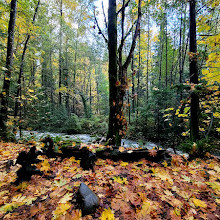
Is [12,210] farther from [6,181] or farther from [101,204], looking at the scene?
[101,204]

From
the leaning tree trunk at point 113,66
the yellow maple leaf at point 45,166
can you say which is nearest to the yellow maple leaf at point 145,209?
the yellow maple leaf at point 45,166

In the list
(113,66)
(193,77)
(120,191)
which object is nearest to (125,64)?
(113,66)

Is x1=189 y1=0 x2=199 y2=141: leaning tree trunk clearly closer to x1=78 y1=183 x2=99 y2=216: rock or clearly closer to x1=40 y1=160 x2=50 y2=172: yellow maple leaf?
x1=78 y1=183 x2=99 y2=216: rock

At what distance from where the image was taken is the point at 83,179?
205 cm

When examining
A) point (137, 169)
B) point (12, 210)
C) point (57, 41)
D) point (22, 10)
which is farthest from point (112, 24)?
point (57, 41)

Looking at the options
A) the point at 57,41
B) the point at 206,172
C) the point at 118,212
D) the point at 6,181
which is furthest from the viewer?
the point at 57,41

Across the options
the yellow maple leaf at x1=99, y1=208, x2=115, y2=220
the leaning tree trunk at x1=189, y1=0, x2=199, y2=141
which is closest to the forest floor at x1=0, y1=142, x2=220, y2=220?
the yellow maple leaf at x1=99, y1=208, x2=115, y2=220

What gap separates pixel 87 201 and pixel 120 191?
0.51 meters

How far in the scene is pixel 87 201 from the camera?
4.67 ft

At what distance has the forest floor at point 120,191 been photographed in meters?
1.37

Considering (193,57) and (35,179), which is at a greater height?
(193,57)

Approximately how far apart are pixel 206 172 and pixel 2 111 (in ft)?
21.2

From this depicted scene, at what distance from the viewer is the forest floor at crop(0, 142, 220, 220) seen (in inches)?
54.1

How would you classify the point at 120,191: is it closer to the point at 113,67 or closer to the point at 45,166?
the point at 45,166
